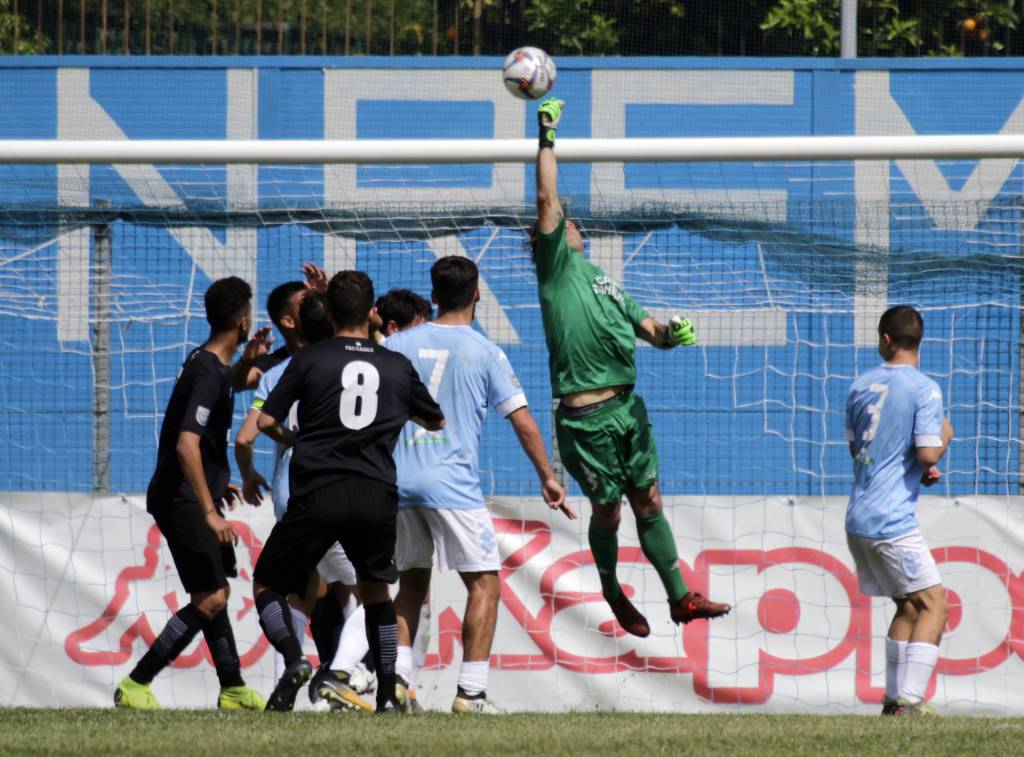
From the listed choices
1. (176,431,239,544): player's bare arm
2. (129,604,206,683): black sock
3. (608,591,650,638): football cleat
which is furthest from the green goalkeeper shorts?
(129,604,206,683): black sock

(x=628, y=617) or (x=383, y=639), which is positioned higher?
(x=383, y=639)

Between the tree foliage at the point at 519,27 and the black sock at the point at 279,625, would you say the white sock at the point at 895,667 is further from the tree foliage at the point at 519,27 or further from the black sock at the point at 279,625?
the tree foliage at the point at 519,27

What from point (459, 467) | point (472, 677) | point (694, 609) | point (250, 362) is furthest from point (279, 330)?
point (694, 609)

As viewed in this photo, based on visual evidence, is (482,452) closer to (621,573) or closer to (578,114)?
(621,573)

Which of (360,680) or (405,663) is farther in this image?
(405,663)

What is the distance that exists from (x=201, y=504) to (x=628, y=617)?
7.26ft

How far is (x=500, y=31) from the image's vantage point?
43.6 ft

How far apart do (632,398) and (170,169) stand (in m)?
6.08

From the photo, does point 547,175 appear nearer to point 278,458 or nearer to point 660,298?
point 278,458

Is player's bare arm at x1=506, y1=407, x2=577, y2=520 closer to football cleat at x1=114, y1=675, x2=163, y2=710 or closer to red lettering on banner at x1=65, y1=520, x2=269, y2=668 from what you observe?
football cleat at x1=114, y1=675, x2=163, y2=710

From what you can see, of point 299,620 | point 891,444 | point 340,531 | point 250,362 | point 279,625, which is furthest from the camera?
point 250,362

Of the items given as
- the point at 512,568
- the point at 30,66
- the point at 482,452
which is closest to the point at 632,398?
the point at 512,568

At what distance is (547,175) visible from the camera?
6.82 meters

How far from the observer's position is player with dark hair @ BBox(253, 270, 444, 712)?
5.98m
